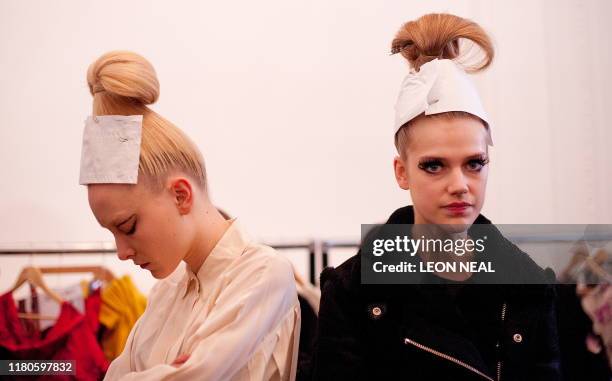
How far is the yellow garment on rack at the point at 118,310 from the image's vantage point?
1.96 metres

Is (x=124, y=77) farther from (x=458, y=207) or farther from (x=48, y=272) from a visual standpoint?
(x=48, y=272)

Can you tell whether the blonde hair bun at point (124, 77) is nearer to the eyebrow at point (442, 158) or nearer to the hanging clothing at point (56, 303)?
→ the eyebrow at point (442, 158)

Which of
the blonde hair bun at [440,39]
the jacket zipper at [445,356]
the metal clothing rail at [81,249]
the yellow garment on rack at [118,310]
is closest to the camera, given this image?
the jacket zipper at [445,356]

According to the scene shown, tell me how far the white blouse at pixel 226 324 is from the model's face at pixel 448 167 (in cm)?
32

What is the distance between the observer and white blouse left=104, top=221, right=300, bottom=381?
1217 mm

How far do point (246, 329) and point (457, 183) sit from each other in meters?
0.48

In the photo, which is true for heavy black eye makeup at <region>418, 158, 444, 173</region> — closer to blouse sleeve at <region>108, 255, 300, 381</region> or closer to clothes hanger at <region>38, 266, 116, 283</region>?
blouse sleeve at <region>108, 255, 300, 381</region>

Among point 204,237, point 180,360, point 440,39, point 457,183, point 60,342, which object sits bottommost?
point 60,342

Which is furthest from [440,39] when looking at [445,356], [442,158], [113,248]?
[113,248]

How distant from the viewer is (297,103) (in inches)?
68.3

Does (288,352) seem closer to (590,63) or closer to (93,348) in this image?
(93,348)

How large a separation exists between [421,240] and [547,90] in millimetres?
615

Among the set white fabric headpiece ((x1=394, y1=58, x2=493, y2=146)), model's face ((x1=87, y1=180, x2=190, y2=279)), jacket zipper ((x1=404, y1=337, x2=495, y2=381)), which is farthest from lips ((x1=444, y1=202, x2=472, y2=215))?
model's face ((x1=87, y1=180, x2=190, y2=279))

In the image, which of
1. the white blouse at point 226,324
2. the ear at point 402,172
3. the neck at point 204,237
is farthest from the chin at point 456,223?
the neck at point 204,237
